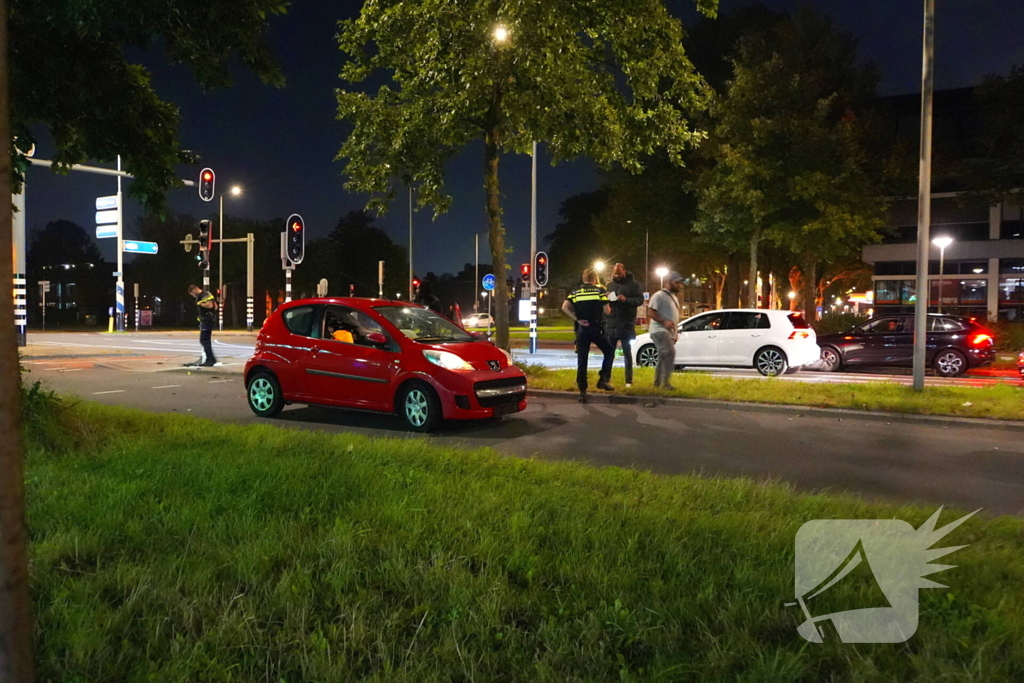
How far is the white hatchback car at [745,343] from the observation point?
1628 cm

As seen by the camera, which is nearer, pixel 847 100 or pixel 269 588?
pixel 269 588

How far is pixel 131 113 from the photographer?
7801mm

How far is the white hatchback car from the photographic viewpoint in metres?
16.3

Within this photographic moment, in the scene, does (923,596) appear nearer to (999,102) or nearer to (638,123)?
(638,123)

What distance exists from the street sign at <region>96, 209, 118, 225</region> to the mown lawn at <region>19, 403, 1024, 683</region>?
114 ft

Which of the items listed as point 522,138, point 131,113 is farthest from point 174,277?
point 131,113

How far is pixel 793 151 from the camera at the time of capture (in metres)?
26.5

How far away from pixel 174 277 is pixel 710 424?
68.7 metres

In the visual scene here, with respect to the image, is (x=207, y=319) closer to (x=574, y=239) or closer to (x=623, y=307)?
(x=623, y=307)

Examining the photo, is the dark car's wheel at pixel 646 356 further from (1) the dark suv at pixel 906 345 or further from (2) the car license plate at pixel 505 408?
(2) the car license plate at pixel 505 408

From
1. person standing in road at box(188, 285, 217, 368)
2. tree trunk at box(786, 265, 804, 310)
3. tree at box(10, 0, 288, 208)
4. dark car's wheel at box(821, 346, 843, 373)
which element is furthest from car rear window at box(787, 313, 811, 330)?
tree trunk at box(786, 265, 804, 310)

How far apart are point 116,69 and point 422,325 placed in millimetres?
4326

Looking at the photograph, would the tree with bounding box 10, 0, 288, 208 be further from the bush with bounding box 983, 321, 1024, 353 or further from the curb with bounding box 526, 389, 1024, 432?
the bush with bounding box 983, 321, 1024, 353

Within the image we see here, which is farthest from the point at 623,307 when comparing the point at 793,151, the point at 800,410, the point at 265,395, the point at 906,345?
the point at 793,151
